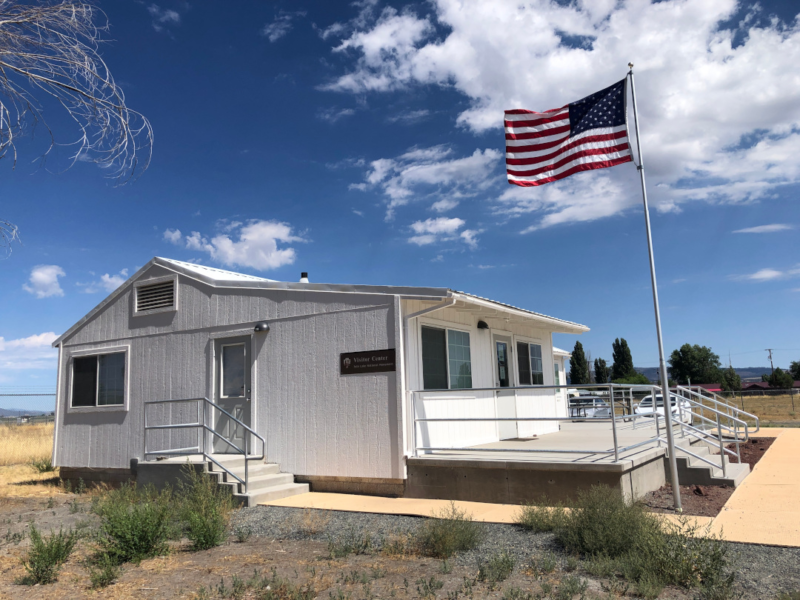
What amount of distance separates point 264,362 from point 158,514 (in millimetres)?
4109

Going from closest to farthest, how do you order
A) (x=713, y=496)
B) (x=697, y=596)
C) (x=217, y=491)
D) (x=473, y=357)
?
(x=697, y=596) < (x=713, y=496) < (x=217, y=491) < (x=473, y=357)

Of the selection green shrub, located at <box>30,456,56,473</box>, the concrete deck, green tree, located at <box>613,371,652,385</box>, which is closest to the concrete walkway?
the concrete deck

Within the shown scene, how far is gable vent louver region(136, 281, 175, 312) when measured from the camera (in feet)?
38.9

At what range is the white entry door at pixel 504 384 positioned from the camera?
11.9m

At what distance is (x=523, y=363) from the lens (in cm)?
1366

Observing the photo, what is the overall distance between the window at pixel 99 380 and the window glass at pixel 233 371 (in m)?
2.68

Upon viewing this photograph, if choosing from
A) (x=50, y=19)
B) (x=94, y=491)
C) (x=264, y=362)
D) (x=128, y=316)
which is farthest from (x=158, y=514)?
(x=128, y=316)

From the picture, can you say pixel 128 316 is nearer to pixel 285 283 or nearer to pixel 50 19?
pixel 285 283

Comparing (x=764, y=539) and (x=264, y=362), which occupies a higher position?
(x=264, y=362)

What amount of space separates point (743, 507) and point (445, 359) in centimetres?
466

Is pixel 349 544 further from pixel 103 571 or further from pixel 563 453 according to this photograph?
pixel 563 453

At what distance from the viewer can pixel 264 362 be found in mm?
10508

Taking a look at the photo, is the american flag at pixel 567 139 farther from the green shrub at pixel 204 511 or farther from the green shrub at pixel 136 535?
the green shrub at pixel 136 535

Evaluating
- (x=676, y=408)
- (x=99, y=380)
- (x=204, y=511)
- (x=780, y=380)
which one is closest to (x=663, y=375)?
(x=204, y=511)
